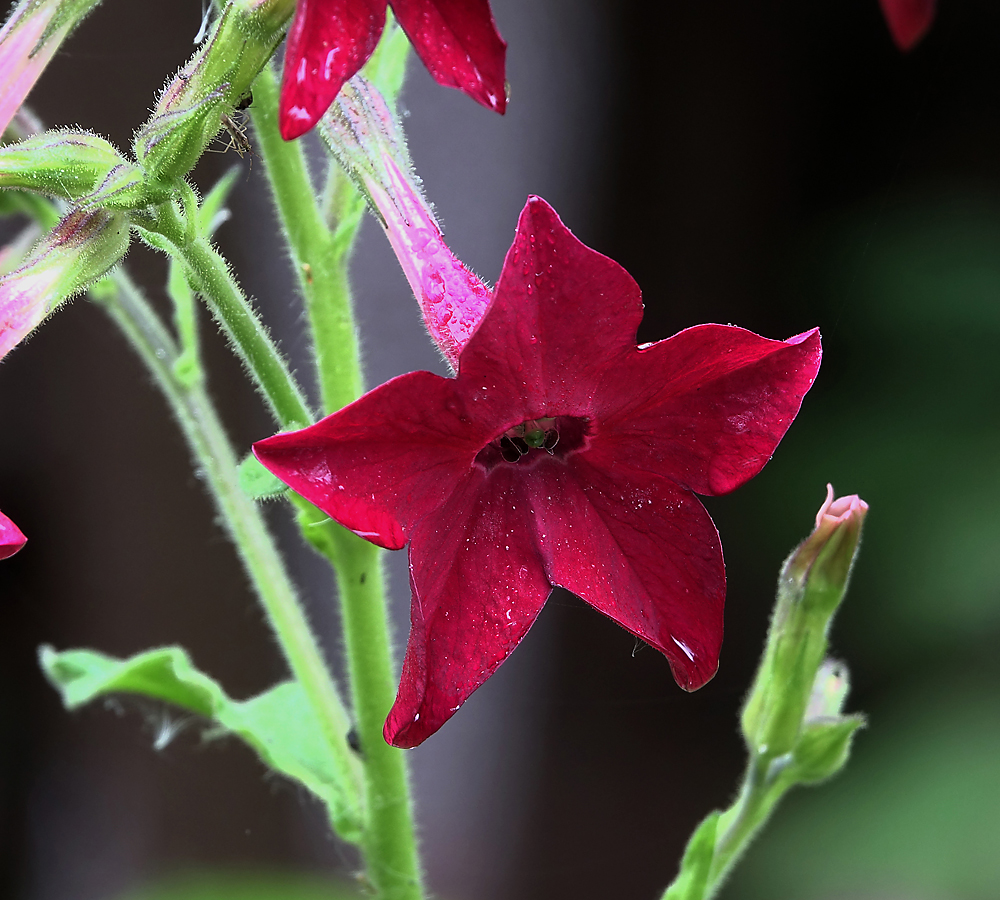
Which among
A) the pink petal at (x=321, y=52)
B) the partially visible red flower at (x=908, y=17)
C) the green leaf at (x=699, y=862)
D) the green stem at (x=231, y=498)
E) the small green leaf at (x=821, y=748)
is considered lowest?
the small green leaf at (x=821, y=748)

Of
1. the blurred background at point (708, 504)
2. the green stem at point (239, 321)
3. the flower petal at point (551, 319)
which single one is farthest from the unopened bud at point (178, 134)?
the blurred background at point (708, 504)

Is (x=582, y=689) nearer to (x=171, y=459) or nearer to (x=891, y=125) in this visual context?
(x=171, y=459)

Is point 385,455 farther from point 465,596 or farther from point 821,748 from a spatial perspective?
point 821,748

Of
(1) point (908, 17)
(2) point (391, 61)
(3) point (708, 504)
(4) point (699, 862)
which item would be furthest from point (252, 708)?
(3) point (708, 504)

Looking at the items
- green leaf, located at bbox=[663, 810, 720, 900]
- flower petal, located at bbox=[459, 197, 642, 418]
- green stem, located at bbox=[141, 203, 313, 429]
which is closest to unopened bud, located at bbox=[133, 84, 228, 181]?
green stem, located at bbox=[141, 203, 313, 429]

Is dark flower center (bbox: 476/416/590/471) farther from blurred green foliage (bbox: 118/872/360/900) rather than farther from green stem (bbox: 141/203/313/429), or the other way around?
blurred green foliage (bbox: 118/872/360/900)

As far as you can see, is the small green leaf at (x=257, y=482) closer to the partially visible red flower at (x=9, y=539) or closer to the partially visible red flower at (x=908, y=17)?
the partially visible red flower at (x=9, y=539)

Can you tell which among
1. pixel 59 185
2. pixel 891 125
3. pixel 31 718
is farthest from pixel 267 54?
pixel 31 718
